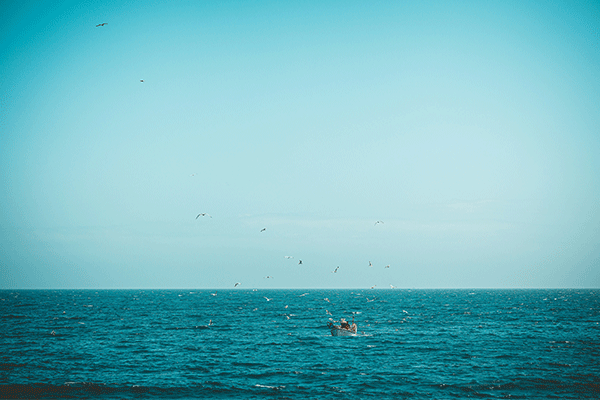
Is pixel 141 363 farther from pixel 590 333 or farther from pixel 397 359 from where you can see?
pixel 590 333

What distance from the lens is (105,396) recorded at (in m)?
30.7

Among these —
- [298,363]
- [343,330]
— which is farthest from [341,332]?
[298,363]

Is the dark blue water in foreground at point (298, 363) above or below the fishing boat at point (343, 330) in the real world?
below

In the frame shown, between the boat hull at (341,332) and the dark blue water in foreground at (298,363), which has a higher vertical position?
the boat hull at (341,332)

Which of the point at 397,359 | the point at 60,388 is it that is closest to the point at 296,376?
the point at 397,359

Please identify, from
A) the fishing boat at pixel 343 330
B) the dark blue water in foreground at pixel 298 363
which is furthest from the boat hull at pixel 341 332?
the dark blue water in foreground at pixel 298 363

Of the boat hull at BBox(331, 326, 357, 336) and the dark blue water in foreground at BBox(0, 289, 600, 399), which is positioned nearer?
the dark blue water in foreground at BBox(0, 289, 600, 399)

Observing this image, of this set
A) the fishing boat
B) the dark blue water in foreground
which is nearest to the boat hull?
the fishing boat

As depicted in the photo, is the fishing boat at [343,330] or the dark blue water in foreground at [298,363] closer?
the dark blue water in foreground at [298,363]

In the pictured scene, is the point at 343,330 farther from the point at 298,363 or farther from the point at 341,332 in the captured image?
the point at 298,363

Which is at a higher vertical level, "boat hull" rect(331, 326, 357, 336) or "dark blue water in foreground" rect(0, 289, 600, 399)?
"boat hull" rect(331, 326, 357, 336)

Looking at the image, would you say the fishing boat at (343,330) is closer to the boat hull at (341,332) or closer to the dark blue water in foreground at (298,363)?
the boat hull at (341,332)

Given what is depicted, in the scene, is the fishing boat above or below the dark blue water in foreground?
above

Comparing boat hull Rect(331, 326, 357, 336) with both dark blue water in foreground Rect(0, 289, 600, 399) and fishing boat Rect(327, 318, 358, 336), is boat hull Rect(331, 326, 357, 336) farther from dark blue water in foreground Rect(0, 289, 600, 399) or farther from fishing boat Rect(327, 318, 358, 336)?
dark blue water in foreground Rect(0, 289, 600, 399)
